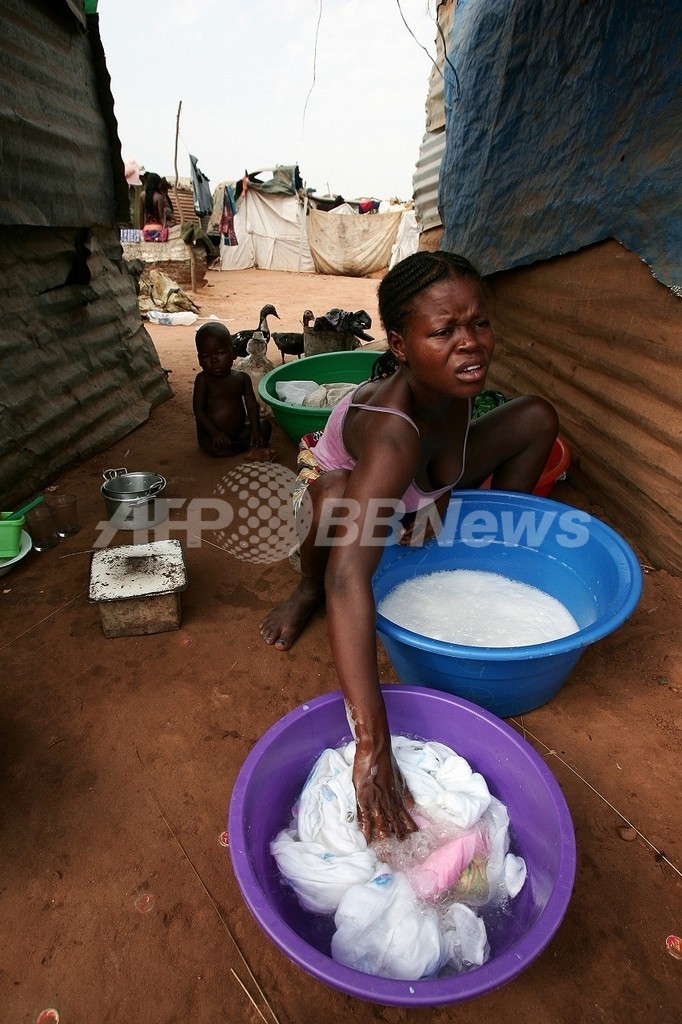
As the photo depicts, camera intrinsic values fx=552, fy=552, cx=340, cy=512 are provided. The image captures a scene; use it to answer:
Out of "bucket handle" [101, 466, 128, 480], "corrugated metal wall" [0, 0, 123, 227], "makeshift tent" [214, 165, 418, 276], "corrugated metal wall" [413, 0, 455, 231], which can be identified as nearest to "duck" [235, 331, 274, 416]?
"corrugated metal wall" [0, 0, 123, 227]

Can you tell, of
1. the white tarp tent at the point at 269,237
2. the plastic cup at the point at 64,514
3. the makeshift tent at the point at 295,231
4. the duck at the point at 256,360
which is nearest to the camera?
the plastic cup at the point at 64,514

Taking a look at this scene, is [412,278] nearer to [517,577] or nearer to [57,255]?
[517,577]

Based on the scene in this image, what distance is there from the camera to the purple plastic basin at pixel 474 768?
76 cm

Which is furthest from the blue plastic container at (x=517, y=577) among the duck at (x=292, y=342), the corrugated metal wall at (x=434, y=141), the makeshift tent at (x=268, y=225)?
the makeshift tent at (x=268, y=225)

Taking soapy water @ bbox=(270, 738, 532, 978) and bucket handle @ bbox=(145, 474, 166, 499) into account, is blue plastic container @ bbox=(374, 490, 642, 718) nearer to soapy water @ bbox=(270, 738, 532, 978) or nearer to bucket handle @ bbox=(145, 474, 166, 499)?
soapy water @ bbox=(270, 738, 532, 978)

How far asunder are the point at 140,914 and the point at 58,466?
2.36m

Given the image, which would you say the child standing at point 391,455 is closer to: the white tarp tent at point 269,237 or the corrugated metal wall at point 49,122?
the corrugated metal wall at point 49,122

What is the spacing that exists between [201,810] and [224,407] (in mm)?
2429

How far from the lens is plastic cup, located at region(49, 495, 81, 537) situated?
2414 mm

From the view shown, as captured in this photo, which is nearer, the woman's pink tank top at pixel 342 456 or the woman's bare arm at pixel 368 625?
the woman's bare arm at pixel 368 625

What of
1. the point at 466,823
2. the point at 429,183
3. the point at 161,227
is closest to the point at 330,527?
the point at 466,823

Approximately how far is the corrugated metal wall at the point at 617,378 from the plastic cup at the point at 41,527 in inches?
92.7

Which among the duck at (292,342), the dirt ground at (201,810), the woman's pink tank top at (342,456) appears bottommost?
the dirt ground at (201,810)

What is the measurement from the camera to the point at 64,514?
7.98 ft
